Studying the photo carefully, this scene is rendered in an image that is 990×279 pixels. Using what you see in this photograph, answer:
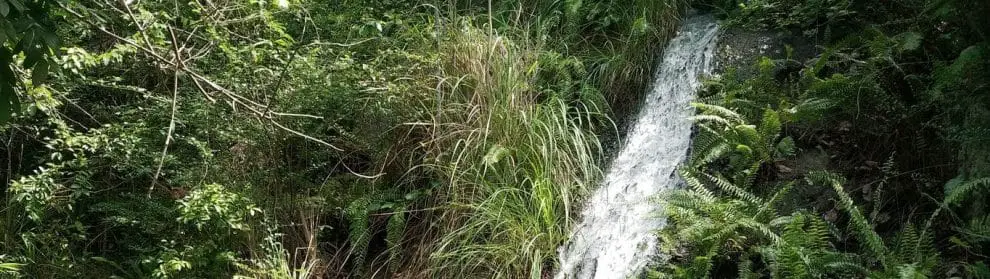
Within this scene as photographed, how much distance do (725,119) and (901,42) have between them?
3.01 ft

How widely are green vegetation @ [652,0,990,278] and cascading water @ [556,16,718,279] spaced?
31 cm

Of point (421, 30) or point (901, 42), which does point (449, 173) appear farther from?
point (901, 42)

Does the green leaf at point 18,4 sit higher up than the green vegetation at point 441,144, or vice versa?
the green leaf at point 18,4

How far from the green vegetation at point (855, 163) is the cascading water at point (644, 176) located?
12.3 inches

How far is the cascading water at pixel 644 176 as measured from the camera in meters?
4.05

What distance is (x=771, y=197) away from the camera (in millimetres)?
3588

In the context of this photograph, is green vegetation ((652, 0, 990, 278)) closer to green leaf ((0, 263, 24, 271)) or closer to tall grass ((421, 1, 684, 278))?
tall grass ((421, 1, 684, 278))

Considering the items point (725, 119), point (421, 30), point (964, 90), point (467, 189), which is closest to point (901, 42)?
point (964, 90)

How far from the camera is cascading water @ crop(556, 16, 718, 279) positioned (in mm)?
4051

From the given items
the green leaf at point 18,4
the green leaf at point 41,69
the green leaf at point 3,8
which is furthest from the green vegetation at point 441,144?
the green leaf at point 3,8

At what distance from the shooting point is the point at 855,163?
Answer: 12.2 ft

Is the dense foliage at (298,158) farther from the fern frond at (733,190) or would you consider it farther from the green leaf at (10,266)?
the fern frond at (733,190)

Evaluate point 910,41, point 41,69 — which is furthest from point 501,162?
point 41,69

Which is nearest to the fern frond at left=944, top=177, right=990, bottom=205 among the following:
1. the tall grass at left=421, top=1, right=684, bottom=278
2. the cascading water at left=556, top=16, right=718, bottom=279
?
the cascading water at left=556, top=16, right=718, bottom=279
